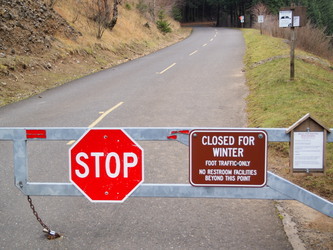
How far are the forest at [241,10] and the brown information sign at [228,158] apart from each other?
56272 mm

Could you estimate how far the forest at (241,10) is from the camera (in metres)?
65.8

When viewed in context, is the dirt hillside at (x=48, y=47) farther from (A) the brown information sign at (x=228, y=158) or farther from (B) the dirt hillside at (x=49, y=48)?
(A) the brown information sign at (x=228, y=158)

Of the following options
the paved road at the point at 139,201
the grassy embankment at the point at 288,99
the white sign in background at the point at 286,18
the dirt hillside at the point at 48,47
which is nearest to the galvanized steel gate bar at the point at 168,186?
the paved road at the point at 139,201

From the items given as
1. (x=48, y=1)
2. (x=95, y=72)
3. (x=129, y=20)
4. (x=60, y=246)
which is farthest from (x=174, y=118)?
(x=129, y=20)

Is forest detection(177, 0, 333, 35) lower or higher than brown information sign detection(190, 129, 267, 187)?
higher

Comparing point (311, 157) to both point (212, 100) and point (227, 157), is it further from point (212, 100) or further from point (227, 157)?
point (212, 100)

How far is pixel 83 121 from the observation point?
33.7ft

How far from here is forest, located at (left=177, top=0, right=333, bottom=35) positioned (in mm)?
65812

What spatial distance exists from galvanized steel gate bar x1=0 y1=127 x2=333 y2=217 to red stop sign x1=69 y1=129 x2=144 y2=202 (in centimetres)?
8

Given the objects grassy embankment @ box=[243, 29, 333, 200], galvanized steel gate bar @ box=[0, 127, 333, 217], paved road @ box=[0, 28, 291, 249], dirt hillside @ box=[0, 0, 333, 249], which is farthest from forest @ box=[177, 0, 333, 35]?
galvanized steel gate bar @ box=[0, 127, 333, 217]

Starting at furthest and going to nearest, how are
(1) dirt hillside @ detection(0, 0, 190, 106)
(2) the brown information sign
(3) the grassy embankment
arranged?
(1) dirt hillside @ detection(0, 0, 190, 106), (3) the grassy embankment, (2) the brown information sign

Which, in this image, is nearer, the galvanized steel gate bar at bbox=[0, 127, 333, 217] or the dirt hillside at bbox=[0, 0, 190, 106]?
the galvanized steel gate bar at bbox=[0, 127, 333, 217]

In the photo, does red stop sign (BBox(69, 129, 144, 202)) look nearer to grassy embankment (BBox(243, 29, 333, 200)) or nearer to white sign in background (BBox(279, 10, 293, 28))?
grassy embankment (BBox(243, 29, 333, 200))

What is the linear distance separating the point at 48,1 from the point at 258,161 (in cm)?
2264
